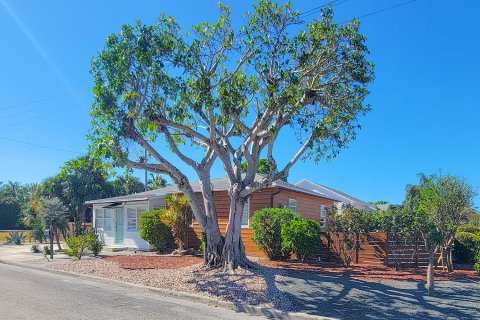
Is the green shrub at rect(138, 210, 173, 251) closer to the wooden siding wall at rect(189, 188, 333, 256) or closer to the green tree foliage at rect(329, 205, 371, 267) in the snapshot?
the wooden siding wall at rect(189, 188, 333, 256)

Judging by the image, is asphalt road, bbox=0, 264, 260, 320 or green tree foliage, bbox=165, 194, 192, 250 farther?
green tree foliage, bbox=165, 194, 192, 250

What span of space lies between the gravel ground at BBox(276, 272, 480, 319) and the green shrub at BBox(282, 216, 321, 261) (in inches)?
127

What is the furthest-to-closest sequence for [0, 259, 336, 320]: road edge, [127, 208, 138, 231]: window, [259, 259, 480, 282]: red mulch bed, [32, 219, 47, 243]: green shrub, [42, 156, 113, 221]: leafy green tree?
[42, 156, 113, 221]: leafy green tree
[32, 219, 47, 243]: green shrub
[127, 208, 138, 231]: window
[259, 259, 480, 282]: red mulch bed
[0, 259, 336, 320]: road edge

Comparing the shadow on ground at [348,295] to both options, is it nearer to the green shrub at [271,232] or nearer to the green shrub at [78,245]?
the green shrub at [271,232]

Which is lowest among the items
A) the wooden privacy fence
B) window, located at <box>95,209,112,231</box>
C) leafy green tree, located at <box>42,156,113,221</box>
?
the wooden privacy fence

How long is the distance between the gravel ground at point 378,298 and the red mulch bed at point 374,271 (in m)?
0.64

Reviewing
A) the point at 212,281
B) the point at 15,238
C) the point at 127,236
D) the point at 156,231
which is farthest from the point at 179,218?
the point at 15,238

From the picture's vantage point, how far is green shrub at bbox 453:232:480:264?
647 inches

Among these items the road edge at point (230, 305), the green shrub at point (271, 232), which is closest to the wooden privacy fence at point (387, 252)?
the green shrub at point (271, 232)

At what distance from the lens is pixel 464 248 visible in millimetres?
16578

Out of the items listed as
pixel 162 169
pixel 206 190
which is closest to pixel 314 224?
pixel 206 190

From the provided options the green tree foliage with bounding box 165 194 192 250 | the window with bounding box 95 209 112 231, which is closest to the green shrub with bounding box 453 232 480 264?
the green tree foliage with bounding box 165 194 192 250

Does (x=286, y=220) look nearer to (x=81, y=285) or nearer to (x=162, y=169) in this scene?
(x=162, y=169)

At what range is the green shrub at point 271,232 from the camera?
664 inches
